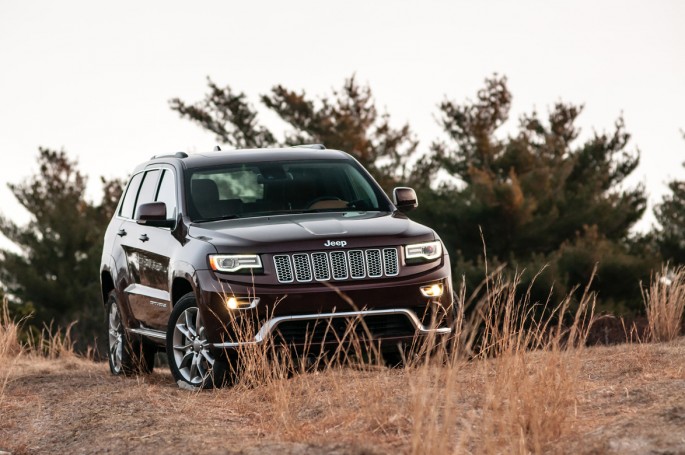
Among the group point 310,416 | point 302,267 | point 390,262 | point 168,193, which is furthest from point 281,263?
point 168,193

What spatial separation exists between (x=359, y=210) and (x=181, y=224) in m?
1.44

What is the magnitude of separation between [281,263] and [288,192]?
150cm

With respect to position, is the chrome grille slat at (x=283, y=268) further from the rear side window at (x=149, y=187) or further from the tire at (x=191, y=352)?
the rear side window at (x=149, y=187)

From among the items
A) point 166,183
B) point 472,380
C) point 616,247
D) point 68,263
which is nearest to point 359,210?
point 166,183

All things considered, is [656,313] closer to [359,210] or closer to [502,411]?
[359,210]

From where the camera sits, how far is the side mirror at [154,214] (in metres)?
10.0

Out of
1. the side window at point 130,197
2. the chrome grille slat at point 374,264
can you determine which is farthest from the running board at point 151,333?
the chrome grille slat at point 374,264

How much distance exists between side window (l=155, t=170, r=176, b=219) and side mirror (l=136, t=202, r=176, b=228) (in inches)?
6.0

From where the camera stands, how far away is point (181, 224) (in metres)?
10.1

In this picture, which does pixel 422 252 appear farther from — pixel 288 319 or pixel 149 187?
pixel 149 187

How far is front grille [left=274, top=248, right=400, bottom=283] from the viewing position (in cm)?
912

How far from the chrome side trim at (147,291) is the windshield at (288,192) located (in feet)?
2.42

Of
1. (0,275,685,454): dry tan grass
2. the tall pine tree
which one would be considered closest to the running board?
(0,275,685,454): dry tan grass

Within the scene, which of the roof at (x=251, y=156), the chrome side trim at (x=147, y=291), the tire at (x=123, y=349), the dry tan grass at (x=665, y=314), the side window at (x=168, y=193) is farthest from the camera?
the dry tan grass at (x=665, y=314)
